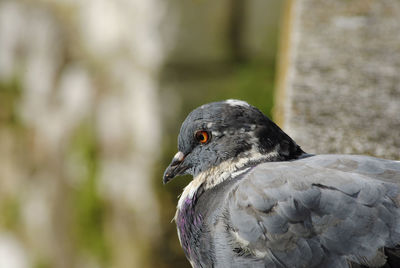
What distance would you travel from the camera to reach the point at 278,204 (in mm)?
1962

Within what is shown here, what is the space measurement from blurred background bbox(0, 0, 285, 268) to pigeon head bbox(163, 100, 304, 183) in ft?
8.47

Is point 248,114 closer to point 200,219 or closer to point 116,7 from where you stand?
point 200,219

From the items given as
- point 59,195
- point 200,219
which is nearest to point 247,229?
point 200,219

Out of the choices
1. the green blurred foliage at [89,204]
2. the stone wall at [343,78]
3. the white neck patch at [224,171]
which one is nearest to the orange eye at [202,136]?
the white neck patch at [224,171]

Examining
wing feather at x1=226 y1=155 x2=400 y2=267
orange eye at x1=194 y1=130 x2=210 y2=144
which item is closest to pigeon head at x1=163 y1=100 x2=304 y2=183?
orange eye at x1=194 y1=130 x2=210 y2=144

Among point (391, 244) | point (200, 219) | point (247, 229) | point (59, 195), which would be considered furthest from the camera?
point (59, 195)

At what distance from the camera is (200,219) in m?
2.22

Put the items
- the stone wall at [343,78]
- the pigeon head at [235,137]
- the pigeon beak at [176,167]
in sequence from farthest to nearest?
the stone wall at [343,78] < the pigeon beak at [176,167] < the pigeon head at [235,137]

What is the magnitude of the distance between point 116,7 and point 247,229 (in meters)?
5.18

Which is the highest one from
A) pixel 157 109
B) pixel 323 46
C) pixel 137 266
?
pixel 323 46

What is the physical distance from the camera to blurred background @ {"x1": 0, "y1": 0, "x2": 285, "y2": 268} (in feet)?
20.5

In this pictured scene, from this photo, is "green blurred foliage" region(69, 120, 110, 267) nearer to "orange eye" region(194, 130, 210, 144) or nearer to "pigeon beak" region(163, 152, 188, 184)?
"pigeon beak" region(163, 152, 188, 184)

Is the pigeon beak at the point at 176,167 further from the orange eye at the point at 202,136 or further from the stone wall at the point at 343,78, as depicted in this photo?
the stone wall at the point at 343,78

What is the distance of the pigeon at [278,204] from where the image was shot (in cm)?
188
